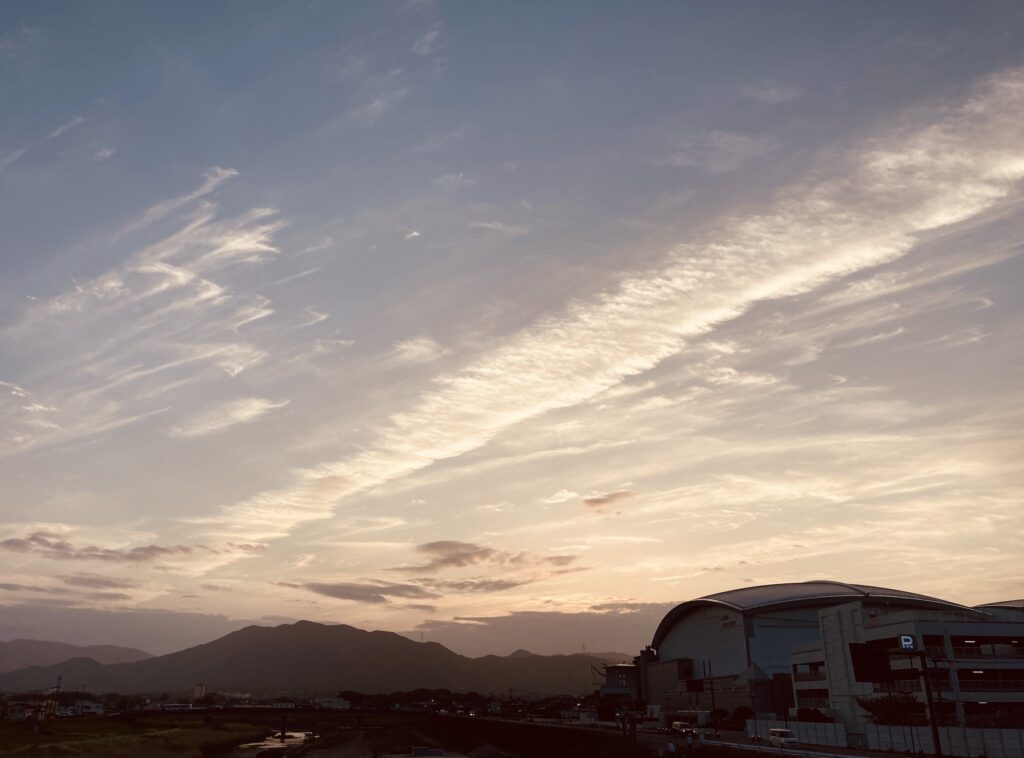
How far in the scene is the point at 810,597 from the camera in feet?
507

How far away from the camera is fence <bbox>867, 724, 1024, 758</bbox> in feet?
199

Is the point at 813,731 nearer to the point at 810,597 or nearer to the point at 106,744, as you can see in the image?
the point at 810,597

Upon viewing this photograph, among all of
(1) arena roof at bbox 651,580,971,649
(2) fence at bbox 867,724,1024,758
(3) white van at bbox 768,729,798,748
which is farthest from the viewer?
(1) arena roof at bbox 651,580,971,649

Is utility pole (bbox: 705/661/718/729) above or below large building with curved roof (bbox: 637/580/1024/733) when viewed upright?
below

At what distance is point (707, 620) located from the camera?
568 ft

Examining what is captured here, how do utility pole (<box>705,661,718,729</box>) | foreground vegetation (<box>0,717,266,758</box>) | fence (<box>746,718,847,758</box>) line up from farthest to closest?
utility pole (<box>705,661,718,729</box>)
foreground vegetation (<box>0,717,266,758</box>)
fence (<box>746,718,847,758</box>)

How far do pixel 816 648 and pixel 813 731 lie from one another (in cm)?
2170

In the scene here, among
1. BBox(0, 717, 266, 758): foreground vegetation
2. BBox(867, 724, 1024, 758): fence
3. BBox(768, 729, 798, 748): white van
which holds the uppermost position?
BBox(867, 724, 1024, 758): fence

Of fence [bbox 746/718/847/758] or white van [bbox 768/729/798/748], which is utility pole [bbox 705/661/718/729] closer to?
fence [bbox 746/718/847/758]

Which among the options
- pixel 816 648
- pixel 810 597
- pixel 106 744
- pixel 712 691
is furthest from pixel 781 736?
pixel 106 744

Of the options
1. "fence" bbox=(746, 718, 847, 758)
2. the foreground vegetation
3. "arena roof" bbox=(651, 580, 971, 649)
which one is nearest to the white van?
"fence" bbox=(746, 718, 847, 758)

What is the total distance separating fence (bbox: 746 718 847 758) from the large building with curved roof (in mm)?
7939

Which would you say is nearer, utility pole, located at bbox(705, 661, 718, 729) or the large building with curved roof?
the large building with curved roof

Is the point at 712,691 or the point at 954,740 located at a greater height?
the point at 954,740
